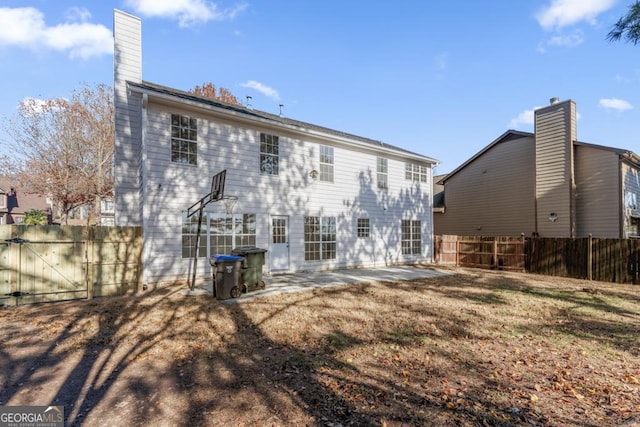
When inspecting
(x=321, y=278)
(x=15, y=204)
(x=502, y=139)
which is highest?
(x=502, y=139)

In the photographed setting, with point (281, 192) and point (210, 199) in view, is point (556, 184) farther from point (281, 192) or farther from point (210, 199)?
point (210, 199)

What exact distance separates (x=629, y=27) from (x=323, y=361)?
13.1 meters

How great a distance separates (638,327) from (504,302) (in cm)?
244

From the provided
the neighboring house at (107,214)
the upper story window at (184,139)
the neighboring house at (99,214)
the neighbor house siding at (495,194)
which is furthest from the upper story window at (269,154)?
the neighboring house at (107,214)

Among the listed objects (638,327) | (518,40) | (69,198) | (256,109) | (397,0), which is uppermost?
(397,0)

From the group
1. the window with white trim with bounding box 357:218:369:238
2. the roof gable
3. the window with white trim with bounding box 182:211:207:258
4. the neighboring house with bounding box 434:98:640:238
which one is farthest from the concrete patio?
the roof gable

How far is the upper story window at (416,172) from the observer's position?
16.1 m

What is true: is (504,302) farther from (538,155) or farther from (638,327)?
(538,155)

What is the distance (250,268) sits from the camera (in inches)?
342

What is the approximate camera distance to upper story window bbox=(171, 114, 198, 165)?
31.6ft

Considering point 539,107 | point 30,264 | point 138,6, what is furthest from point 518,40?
point 30,264

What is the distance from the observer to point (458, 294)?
8875mm
